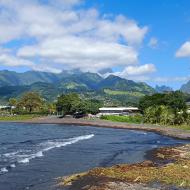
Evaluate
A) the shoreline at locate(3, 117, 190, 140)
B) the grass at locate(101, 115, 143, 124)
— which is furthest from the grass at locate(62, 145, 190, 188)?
the grass at locate(101, 115, 143, 124)

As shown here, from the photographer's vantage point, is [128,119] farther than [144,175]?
Yes

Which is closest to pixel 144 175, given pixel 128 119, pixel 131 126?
pixel 131 126

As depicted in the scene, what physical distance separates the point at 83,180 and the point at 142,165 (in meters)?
11.2

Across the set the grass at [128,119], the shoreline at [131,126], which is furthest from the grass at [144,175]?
the grass at [128,119]

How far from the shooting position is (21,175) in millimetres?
43281

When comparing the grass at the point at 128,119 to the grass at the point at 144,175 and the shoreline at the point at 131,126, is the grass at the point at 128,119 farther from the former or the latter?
the grass at the point at 144,175

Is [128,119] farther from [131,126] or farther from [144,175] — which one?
[144,175]

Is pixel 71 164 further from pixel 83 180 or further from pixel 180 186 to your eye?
pixel 180 186

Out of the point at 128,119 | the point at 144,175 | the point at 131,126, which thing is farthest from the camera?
the point at 128,119

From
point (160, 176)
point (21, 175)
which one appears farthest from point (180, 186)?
point (21, 175)

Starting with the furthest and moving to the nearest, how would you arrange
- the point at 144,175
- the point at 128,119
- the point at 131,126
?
the point at 128,119 → the point at 131,126 → the point at 144,175

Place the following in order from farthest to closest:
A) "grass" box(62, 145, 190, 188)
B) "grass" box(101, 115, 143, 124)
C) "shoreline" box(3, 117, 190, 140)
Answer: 1. "grass" box(101, 115, 143, 124)
2. "shoreline" box(3, 117, 190, 140)
3. "grass" box(62, 145, 190, 188)

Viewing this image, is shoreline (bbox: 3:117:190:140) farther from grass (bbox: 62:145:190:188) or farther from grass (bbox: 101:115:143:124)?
grass (bbox: 62:145:190:188)

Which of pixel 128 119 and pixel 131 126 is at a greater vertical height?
pixel 128 119
